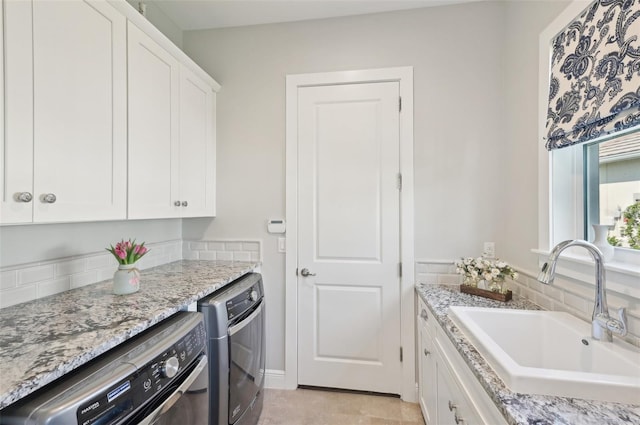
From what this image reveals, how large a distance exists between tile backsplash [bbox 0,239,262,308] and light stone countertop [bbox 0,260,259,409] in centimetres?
5

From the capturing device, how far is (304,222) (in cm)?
215

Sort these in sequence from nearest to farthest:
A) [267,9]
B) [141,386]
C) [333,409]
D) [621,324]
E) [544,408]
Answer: [544,408], [141,386], [621,324], [333,409], [267,9]

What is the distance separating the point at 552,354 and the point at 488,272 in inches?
19.5

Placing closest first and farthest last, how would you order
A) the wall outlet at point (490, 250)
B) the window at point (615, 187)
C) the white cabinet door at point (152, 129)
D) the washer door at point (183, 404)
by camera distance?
1. the washer door at point (183, 404)
2. the window at point (615, 187)
3. the white cabinet door at point (152, 129)
4. the wall outlet at point (490, 250)

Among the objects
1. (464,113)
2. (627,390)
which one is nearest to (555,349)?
(627,390)

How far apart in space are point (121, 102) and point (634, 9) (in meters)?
2.09

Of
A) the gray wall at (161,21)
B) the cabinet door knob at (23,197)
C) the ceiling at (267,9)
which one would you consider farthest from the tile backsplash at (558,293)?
the gray wall at (161,21)

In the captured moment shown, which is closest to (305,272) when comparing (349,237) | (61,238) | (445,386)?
(349,237)

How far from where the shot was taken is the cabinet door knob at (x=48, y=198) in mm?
1048

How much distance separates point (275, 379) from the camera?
219cm

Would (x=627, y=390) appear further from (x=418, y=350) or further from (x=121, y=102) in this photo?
(x=121, y=102)

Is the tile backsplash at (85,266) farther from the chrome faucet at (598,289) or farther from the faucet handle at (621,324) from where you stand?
the faucet handle at (621,324)

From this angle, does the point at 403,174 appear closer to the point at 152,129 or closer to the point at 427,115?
the point at 427,115

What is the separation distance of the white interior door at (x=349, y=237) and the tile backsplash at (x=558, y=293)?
0.26 m
